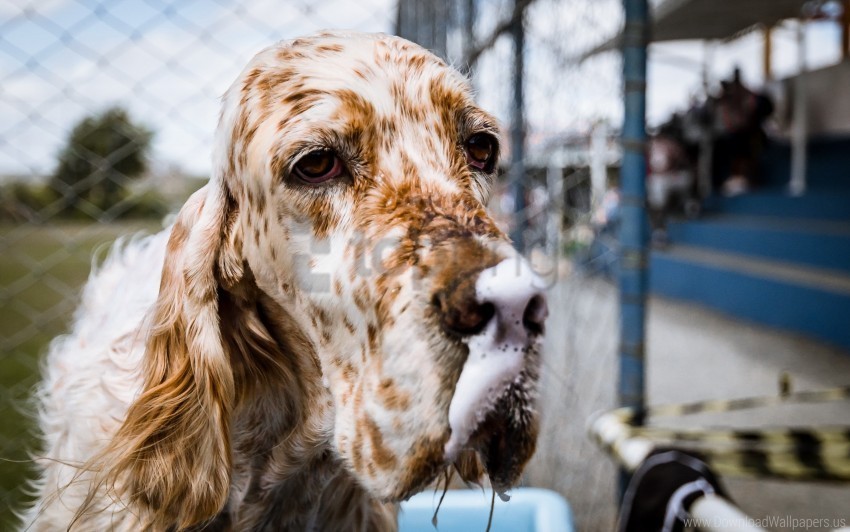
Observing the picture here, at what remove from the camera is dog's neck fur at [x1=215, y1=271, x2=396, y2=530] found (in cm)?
100

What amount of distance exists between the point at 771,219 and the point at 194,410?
7746mm

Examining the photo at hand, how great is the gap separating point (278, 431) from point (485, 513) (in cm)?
70

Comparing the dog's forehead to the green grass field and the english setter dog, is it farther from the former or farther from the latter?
the green grass field

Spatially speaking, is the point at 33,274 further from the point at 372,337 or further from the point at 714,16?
the point at 714,16

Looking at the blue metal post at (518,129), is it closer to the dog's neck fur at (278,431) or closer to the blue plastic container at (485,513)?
the blue plastic container at (485,513)

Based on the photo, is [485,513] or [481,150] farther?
[485,513]

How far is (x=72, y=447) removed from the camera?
1.21 metres

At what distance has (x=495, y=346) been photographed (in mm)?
679

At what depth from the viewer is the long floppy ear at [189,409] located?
3.19 ft

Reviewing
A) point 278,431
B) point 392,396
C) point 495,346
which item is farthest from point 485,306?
point 278,431

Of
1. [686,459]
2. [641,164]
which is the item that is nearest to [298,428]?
[686,459]

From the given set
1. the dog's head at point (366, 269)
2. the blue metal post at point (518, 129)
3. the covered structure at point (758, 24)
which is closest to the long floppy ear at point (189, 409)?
the dog's head at point (366, 269)

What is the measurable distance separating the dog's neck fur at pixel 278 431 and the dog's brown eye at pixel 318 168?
21cm

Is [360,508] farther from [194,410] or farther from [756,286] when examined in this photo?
[756,286]
